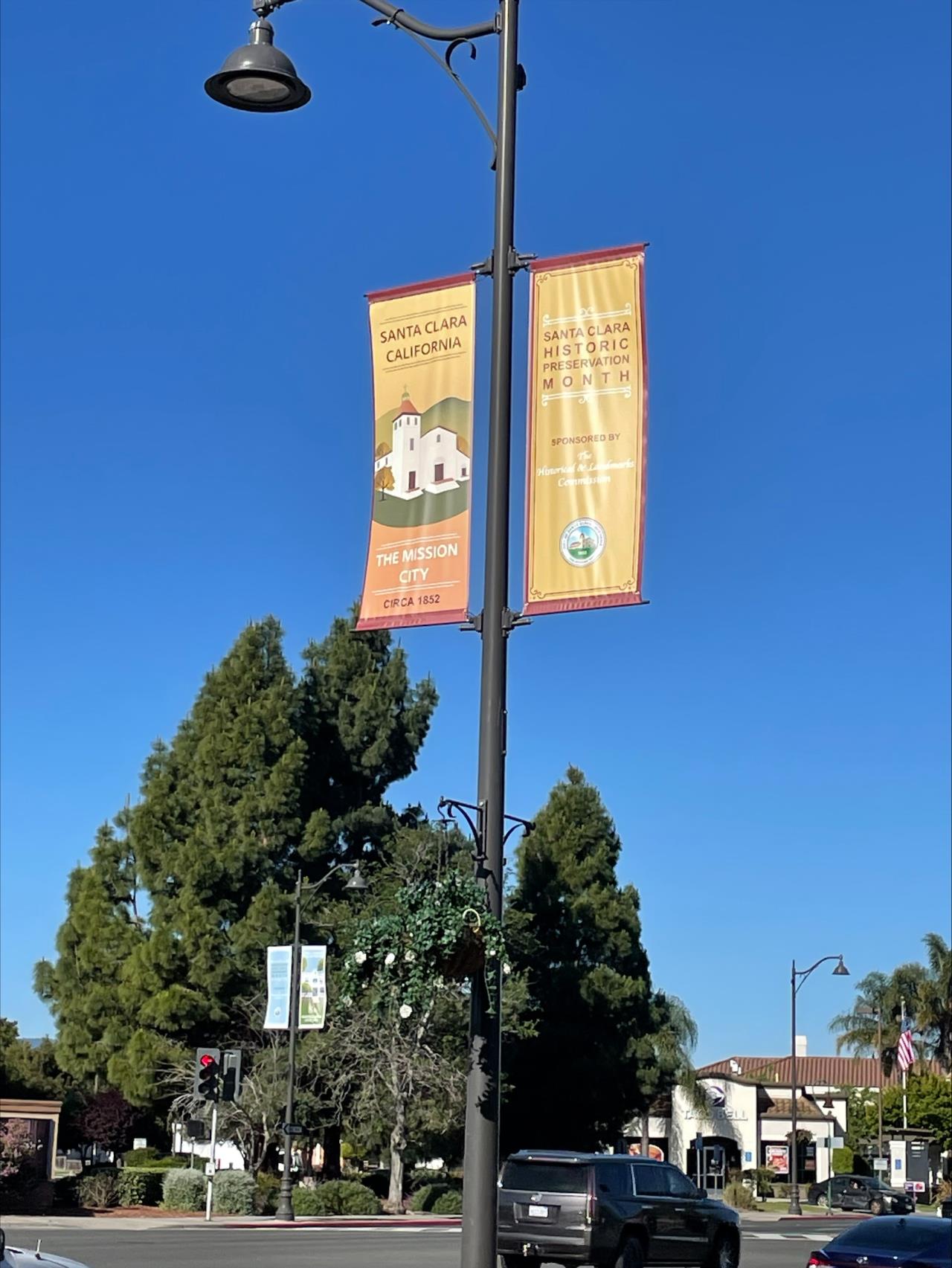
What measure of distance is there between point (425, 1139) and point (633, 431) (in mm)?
45215

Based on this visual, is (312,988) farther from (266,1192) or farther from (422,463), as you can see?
(422,463)

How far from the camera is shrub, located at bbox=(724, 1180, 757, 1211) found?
190 feet

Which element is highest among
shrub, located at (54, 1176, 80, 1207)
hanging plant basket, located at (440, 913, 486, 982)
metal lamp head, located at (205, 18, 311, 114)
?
metal lamp head, located at (205, 18, 311, 114)

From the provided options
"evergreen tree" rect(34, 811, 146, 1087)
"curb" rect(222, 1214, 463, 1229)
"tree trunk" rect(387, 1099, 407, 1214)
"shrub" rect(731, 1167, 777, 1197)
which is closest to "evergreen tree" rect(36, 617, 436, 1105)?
"evergreen tree" rect(34, 811, 146, 1087)

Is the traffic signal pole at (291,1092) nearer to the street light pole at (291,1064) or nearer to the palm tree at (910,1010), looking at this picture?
the street light pole at (291,1064)

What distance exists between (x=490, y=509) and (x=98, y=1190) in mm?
39737

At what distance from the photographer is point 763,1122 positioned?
88.6 m

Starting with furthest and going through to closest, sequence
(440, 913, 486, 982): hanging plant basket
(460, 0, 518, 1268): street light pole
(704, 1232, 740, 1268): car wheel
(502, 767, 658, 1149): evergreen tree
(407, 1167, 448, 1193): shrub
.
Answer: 1. (502, 767, 658, 1149): evergreen tree
2. (407, 1167, 448, 1193): shrub
3. (704, 1232, 740, 1268): car wheel
4. (440, 913, 486, 982): hanging plant basket
5. (460, 0, 518, 1268): street light pole

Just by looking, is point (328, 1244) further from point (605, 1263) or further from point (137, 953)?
point (137, 953)

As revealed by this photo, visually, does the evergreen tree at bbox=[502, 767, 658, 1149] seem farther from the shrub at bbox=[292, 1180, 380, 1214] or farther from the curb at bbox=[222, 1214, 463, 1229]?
the curb at bbox=[222, 1214, 463, 1229]

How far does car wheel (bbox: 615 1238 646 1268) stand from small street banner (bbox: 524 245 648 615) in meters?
13.7

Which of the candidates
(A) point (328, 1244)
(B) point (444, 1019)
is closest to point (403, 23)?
(A) point (328, 1244)

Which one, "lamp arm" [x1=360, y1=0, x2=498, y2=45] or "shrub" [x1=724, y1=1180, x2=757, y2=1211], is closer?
"lamp arm" [x1=360, y1=0, x2=498, y2=45]

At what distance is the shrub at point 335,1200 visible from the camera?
44719mm
